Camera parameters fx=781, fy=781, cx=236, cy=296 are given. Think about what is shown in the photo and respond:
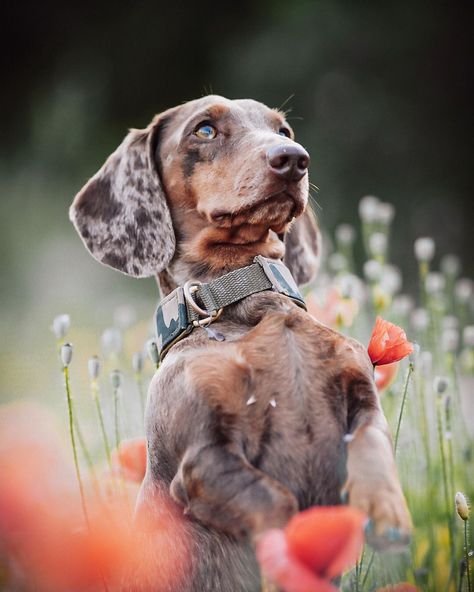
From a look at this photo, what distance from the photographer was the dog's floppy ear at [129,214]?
182 cm

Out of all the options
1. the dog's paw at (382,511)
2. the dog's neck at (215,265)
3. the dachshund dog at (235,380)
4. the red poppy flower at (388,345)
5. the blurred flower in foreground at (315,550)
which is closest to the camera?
the blurred flower in foreground at (315,550)

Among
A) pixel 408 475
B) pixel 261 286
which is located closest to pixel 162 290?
pixel 261 286

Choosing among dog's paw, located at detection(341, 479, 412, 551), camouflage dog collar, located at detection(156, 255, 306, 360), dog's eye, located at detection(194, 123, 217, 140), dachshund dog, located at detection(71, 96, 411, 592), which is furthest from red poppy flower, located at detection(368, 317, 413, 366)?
dog's eye, located at detection(194, 123, 217, 140)

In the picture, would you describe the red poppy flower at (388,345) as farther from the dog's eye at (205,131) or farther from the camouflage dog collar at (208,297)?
the dog's eye at (205,131)

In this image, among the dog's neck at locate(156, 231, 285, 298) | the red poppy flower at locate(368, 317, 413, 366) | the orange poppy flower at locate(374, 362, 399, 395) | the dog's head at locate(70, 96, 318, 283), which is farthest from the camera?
the orange poppy flower at locate(374, 362, 399, 395)

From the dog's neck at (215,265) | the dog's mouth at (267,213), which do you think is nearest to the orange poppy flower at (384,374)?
the dog's neck at (215,265)

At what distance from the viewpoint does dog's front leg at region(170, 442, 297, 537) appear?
1312 millimetres

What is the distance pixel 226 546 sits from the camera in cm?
147

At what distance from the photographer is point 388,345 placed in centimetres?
157

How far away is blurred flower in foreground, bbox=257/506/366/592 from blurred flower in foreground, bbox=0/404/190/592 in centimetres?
50

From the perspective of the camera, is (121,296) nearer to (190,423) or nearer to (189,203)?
(189,203)

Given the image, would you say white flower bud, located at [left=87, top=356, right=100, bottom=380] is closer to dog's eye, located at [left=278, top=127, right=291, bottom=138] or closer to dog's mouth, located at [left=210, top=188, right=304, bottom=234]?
dog's mouth, located at [left=210, top=188, right=304, bottom=234]

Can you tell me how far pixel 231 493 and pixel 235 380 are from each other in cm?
21

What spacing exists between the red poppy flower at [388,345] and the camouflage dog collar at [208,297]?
0.20 metres
